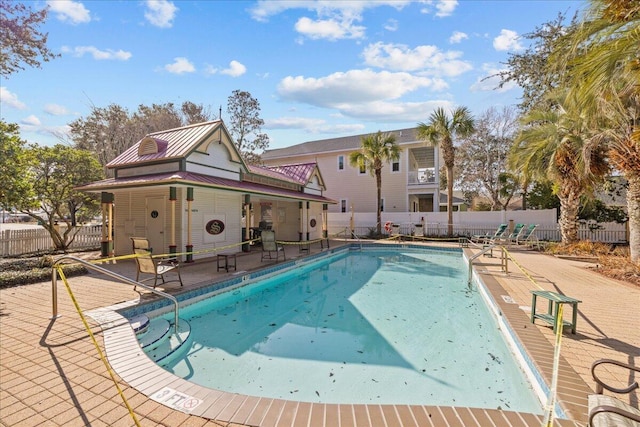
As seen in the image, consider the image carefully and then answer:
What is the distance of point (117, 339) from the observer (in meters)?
4.54

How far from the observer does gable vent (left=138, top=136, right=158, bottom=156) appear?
12010 millimetres

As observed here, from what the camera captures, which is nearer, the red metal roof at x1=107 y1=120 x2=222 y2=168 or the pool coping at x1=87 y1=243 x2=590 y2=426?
the pool coping at x1=87 y1=243 x2=590 y2=426

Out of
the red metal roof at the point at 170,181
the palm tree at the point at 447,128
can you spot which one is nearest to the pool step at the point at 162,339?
the red metal roof at the point at 170,181

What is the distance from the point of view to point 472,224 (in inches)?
845

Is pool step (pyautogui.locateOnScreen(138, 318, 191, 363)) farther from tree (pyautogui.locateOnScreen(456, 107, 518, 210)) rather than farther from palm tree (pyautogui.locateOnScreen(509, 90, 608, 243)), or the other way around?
tree (pyautogui.locateOnScreen(456, 107, 518, 210))

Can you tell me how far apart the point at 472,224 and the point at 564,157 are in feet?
29.9

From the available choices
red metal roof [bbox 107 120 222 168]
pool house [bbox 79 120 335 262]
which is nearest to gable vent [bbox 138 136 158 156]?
pool house [bbox 79 120 335 262]

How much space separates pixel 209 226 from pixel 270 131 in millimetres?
21733

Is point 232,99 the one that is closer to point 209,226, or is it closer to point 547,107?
point 209,226

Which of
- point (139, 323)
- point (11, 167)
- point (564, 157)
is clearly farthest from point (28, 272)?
point (564, 157)

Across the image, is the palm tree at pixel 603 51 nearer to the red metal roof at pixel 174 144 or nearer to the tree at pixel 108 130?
the red metal roof at pixel 174 144

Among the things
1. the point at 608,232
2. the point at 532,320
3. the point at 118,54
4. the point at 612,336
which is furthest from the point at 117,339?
the point at 608,232

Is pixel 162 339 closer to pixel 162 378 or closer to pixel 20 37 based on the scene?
pixel 162 378

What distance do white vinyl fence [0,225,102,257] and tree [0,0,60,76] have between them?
6784mm
